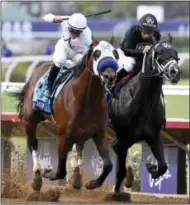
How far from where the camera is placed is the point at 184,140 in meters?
11.9

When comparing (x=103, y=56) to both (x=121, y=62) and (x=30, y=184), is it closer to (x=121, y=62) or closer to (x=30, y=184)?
(x=121, y=62)

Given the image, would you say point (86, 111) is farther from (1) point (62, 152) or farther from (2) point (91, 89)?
(1) point (62, 152)

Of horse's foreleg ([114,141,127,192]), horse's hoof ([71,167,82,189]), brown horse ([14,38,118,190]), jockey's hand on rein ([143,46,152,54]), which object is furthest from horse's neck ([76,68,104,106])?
horse's hoof ([71,167,82,189])

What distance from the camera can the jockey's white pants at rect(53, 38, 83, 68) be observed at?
893 centimetres

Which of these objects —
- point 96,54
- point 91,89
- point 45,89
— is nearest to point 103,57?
point 96,54

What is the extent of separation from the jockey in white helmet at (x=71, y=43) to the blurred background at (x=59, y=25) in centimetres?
1264

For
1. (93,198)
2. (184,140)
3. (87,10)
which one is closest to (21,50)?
(87,10)

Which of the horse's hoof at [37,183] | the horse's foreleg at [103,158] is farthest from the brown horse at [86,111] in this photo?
the horse's hoof at [37,183]

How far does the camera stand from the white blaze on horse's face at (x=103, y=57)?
798 cm

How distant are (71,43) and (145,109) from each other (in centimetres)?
89

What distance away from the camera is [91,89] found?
27.6ft

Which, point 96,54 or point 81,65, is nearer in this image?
point 96,54

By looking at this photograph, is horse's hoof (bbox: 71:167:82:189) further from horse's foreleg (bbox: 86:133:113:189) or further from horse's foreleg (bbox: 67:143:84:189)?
horse's foreleg (bbox: 86:133:113:189)

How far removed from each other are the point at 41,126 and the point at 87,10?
33717mm
